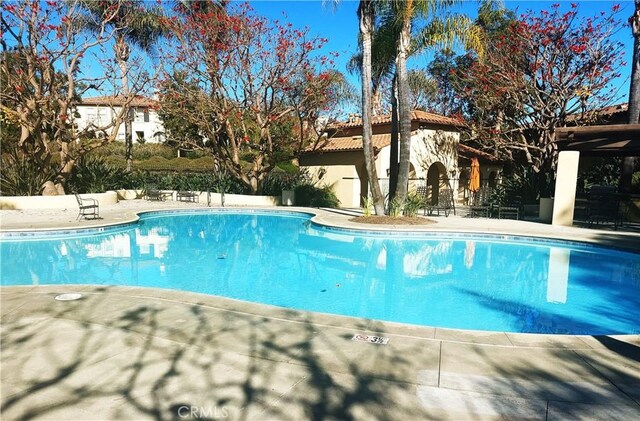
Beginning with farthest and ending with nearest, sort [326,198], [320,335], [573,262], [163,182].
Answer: [163,182]
[326,198]
[573,262]
[320,335]

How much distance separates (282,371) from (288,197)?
19.1 meters

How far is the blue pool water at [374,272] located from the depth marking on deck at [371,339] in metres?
2.26

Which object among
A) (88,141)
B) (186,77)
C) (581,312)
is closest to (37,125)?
(88,141)

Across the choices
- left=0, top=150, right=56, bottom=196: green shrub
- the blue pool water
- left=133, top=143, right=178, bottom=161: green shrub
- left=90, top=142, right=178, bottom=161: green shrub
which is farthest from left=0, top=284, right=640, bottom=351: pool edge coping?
left=133, top=143, right=178, bottom=161: green shrub

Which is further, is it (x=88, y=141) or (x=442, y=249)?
(x=88, y=141)

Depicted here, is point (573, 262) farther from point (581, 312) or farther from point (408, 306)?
point (408, 306)

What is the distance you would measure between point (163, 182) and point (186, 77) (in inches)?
271

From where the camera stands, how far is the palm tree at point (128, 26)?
65.4 feet

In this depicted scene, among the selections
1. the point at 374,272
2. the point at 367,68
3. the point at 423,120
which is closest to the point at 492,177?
the point at 423,120

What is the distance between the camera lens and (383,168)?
2159 cm

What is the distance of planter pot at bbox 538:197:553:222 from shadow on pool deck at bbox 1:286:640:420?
42.1ft

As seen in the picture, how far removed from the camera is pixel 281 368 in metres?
3.82

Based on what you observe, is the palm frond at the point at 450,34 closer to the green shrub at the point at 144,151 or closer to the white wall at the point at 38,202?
the white wall at the point at 38,202

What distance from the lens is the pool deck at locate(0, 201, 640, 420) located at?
3180 mm
